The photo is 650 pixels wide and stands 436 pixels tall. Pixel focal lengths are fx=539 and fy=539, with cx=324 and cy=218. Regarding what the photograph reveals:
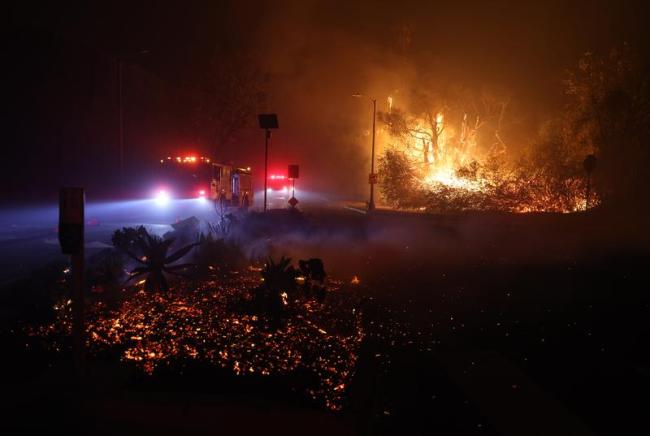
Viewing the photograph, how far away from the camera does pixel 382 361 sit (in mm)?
5902

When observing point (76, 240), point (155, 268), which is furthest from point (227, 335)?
point (155, 268)

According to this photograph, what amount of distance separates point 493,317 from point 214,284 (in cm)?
455

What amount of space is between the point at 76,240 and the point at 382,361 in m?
3.35

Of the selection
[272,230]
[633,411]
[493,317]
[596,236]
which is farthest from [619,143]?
[633,411]

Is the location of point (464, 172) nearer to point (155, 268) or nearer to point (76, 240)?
point (155, 268)

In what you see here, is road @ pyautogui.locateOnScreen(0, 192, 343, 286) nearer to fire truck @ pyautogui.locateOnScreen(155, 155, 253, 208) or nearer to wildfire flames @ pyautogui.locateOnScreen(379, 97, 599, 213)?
fire truck @ pyautogui.locateOnScreen(155, 155, 253, 208)

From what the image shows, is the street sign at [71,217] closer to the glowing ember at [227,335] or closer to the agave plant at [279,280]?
the glowing ember at [227,335]

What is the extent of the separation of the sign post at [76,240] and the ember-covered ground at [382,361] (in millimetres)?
377

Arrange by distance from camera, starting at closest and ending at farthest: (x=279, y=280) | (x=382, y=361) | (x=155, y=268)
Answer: (x=382, y=361)
(x=279, y=280)
(x=155, y=268)

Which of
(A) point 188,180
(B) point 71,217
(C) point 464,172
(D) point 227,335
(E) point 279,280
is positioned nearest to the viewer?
(B) point 71,217

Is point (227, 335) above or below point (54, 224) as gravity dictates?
above

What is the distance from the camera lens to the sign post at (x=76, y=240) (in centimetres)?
483

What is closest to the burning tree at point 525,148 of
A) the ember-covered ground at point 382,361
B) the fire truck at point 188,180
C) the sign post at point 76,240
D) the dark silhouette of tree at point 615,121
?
the dark silhouette of tree at point 615,121

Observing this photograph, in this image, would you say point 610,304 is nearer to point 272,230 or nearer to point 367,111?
point 272,230
